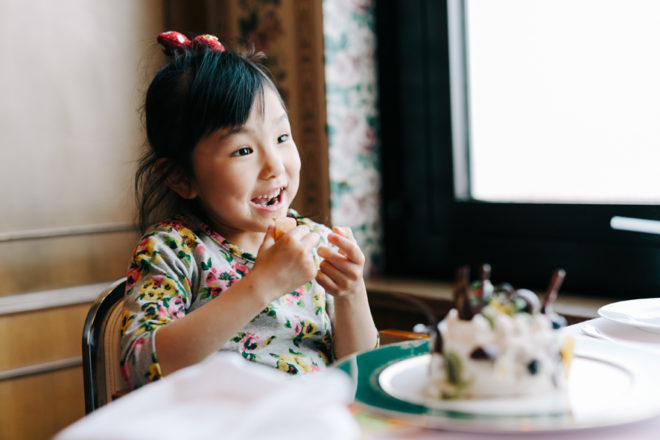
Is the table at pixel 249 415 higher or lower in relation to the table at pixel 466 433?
higher

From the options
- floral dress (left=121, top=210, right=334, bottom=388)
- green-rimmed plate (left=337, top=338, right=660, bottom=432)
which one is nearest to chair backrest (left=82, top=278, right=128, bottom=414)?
floral dress (left=121, top=210, right=334, bottom=388)

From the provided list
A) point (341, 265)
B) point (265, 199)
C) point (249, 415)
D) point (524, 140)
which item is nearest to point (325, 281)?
point (341, 265)

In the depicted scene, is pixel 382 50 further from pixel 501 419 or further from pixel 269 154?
pixel 501 419

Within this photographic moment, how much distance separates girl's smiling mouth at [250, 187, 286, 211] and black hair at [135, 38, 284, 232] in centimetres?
12

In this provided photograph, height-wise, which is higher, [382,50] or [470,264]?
[382,50]

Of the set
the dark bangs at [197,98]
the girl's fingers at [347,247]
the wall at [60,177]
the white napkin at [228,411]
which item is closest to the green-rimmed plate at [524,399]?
the white napkin at [228,411]

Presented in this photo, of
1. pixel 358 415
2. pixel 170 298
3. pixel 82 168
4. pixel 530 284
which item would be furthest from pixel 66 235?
pixel 358 415

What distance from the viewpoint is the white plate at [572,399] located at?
1.85ft

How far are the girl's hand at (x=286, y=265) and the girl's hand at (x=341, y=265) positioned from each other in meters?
0.06

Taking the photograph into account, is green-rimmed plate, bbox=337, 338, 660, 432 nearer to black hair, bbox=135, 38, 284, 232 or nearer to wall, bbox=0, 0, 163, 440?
black hair, bbox=135, 38, 284, 232

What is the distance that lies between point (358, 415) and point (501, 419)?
125 millimetres

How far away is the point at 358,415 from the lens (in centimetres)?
63

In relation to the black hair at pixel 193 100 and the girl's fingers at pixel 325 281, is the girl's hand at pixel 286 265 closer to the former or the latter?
the girl's fingers at pixel 325 281

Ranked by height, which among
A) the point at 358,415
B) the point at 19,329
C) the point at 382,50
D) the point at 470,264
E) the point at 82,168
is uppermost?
the point at 382,50
